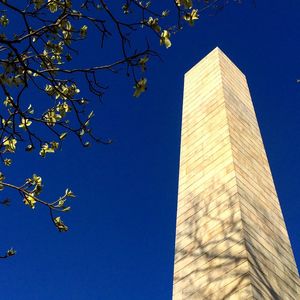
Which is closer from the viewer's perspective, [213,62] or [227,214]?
[227,214]

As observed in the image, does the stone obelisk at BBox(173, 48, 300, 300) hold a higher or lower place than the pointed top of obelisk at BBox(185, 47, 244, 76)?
lower

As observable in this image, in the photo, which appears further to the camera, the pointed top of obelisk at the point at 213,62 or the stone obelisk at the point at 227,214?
the pointed top of obelisk at the point at 213,62

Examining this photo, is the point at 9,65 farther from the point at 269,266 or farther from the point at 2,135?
the point at 269,266

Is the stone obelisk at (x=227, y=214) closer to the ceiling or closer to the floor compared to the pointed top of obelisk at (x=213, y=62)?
closer to the floor

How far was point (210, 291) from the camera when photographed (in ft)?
25.1

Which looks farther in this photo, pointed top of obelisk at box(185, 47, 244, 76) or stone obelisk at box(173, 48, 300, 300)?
pointed top of obelisk at box(185, 47, 244, 76)

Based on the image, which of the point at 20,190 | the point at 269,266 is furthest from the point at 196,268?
the point at 20,190

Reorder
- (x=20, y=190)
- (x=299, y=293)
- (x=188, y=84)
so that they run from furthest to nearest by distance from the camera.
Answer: (x=188, y=84) → (x=299, y=293) → (x=20, y=190)

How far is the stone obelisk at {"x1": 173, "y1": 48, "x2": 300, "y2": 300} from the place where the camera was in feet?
25.0

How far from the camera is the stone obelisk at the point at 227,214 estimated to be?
7633 mm

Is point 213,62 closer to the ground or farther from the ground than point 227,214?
farther from the ground

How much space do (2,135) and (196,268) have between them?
425 centimetres

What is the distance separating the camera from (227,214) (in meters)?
8.65

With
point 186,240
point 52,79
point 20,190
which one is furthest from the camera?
point 186,240
